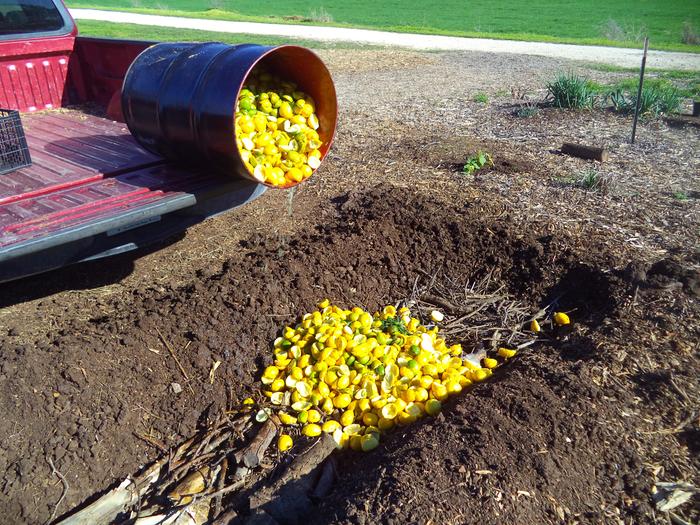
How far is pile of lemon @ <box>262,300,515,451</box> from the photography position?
3.56 metres

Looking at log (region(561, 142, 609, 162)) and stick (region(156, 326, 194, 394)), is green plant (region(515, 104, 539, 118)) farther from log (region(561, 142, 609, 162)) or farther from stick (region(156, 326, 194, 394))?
stick (region(156, 326, 194, 394))

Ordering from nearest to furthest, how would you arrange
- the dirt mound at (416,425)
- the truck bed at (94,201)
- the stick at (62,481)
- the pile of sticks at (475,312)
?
the dirt mound at (416,425) → the stick at (62,481) → the truck bed at (94,201) → the pile of sticks at (475,312)

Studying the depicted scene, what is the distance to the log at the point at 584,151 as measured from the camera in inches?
277

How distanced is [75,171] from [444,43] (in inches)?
722

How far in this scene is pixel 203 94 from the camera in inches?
152

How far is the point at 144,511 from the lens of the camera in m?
3.14

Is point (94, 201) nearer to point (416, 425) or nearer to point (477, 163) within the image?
point (416, 425)

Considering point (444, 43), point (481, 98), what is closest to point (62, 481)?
point (481, 98)

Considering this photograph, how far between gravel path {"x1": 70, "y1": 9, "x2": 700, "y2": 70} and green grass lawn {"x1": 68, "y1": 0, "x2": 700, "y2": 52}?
82.2 inches

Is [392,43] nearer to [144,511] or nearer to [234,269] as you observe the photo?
[234,269]

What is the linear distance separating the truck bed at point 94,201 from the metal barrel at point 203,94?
23 cm

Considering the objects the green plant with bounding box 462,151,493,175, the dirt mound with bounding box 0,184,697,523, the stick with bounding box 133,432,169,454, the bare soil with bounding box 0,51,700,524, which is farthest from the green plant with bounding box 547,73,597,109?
the stick with bounding box 133,432,169,454

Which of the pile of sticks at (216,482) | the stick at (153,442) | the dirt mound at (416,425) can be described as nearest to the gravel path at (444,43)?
the dirt mound at (416,425)

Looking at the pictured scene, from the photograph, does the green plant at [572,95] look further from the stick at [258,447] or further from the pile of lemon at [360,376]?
the stick at [258,447]
